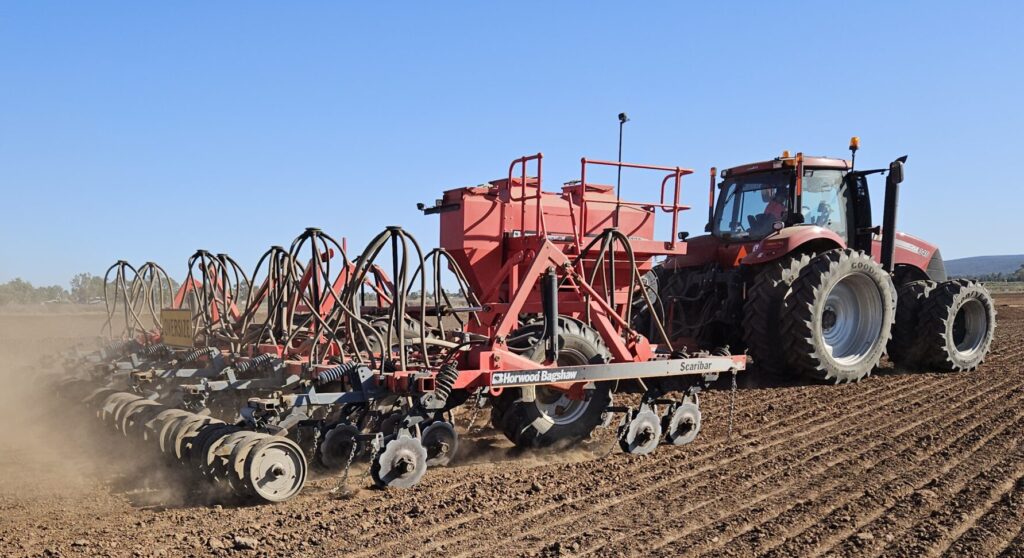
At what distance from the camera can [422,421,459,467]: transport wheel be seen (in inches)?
191

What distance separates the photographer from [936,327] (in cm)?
927

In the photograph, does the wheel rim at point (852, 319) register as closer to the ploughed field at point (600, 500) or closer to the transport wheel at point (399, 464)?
the ploughed field at point (600, 500)

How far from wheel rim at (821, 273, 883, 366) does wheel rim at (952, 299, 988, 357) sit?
190 cm

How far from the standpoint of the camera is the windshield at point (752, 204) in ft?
29.5

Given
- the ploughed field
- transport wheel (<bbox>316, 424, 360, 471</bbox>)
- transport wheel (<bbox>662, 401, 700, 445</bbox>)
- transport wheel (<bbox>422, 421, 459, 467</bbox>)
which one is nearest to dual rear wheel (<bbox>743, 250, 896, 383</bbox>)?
the ploughed field

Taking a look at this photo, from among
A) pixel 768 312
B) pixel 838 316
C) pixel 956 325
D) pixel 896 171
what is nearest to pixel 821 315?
pixel 768 312

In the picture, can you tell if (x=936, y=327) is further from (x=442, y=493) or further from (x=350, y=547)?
(x=350, y=547)

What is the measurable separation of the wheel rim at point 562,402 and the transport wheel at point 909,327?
5.50m

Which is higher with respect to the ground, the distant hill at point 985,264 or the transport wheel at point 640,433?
the distant hill at point 985,264

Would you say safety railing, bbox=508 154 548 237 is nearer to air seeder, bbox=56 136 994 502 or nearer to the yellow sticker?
air seeder, bbox=56 136 994 502

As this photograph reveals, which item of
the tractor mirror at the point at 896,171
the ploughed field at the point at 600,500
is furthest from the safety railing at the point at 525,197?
the tractor mirror at the point at 896,171

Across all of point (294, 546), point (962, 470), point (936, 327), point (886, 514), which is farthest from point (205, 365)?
point (936, 327)

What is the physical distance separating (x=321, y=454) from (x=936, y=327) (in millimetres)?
7557

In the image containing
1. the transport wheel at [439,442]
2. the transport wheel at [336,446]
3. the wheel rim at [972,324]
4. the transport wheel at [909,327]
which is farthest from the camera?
the wheel rim at [972,324]
